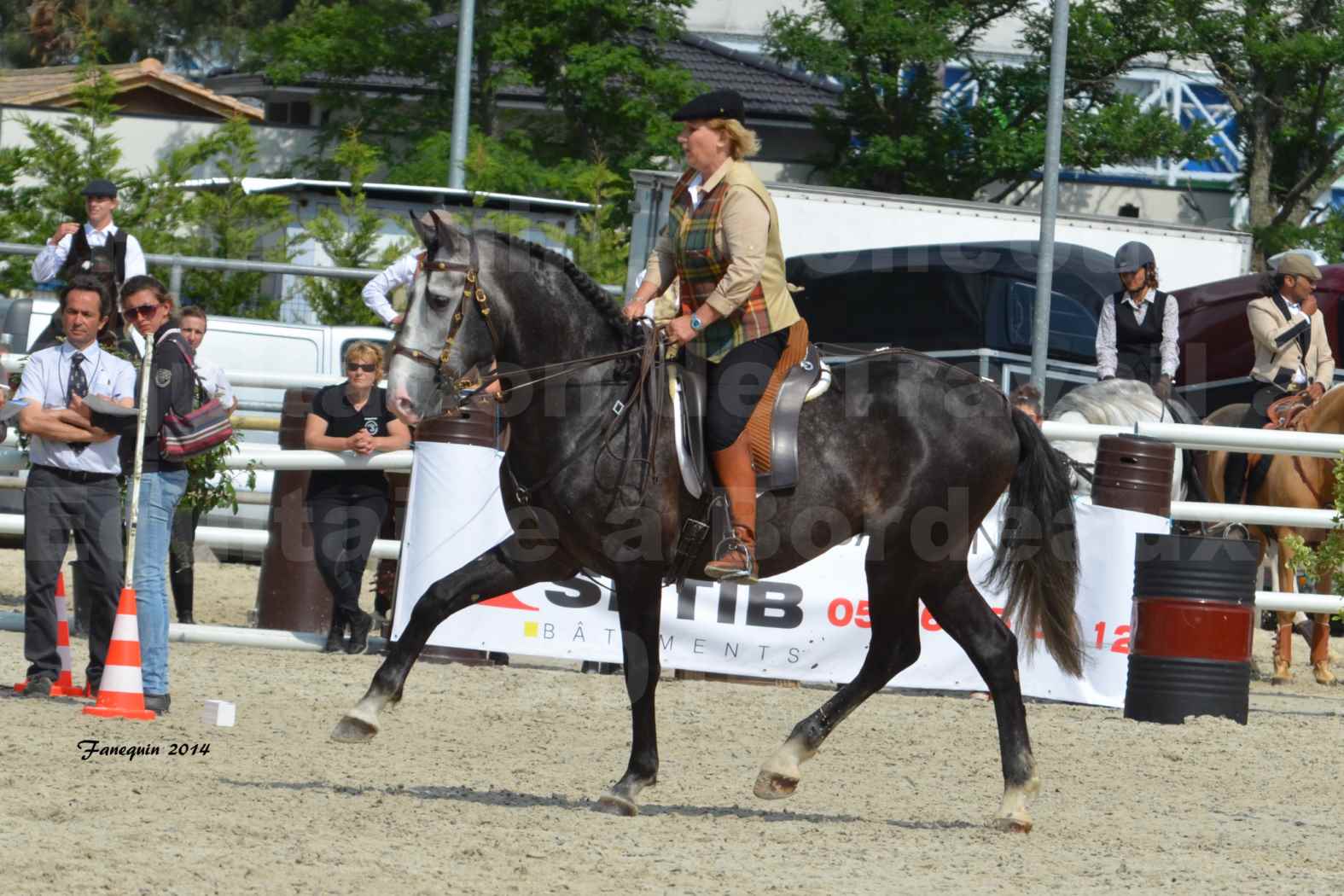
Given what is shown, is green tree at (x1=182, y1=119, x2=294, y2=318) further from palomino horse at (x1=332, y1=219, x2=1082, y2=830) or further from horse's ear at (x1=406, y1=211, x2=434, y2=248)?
horse's ear at (x1=406, y1=211, x2=434, y2=248)

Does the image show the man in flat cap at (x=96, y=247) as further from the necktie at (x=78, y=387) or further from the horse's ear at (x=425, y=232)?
the horse's ear at (x=425, y=232)

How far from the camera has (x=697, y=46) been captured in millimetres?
37719

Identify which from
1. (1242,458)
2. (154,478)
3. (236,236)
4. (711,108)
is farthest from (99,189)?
(236,236)

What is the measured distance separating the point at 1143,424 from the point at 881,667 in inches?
155

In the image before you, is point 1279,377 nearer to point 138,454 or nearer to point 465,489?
point 465,489

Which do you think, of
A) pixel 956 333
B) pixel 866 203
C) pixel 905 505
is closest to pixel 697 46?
pixel 866 203

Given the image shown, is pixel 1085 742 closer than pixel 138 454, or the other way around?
pixel 138 454

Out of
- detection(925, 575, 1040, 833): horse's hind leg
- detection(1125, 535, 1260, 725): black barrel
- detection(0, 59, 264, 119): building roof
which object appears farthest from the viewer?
detection(0, 59, 264, 119): building roof

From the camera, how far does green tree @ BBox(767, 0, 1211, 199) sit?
29.3m

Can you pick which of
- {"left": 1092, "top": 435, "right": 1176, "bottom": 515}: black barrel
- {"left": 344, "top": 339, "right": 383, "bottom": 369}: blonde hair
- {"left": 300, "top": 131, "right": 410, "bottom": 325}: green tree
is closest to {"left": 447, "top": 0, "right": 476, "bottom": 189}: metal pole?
{"left": 300, "top": 131, "right": 410, "bottom": 325}: green tree

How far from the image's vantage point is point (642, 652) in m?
7.41

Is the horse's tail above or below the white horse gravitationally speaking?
below

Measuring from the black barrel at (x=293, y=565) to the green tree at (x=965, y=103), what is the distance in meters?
18.7

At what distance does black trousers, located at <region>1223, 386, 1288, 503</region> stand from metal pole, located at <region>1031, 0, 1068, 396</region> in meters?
1.78
